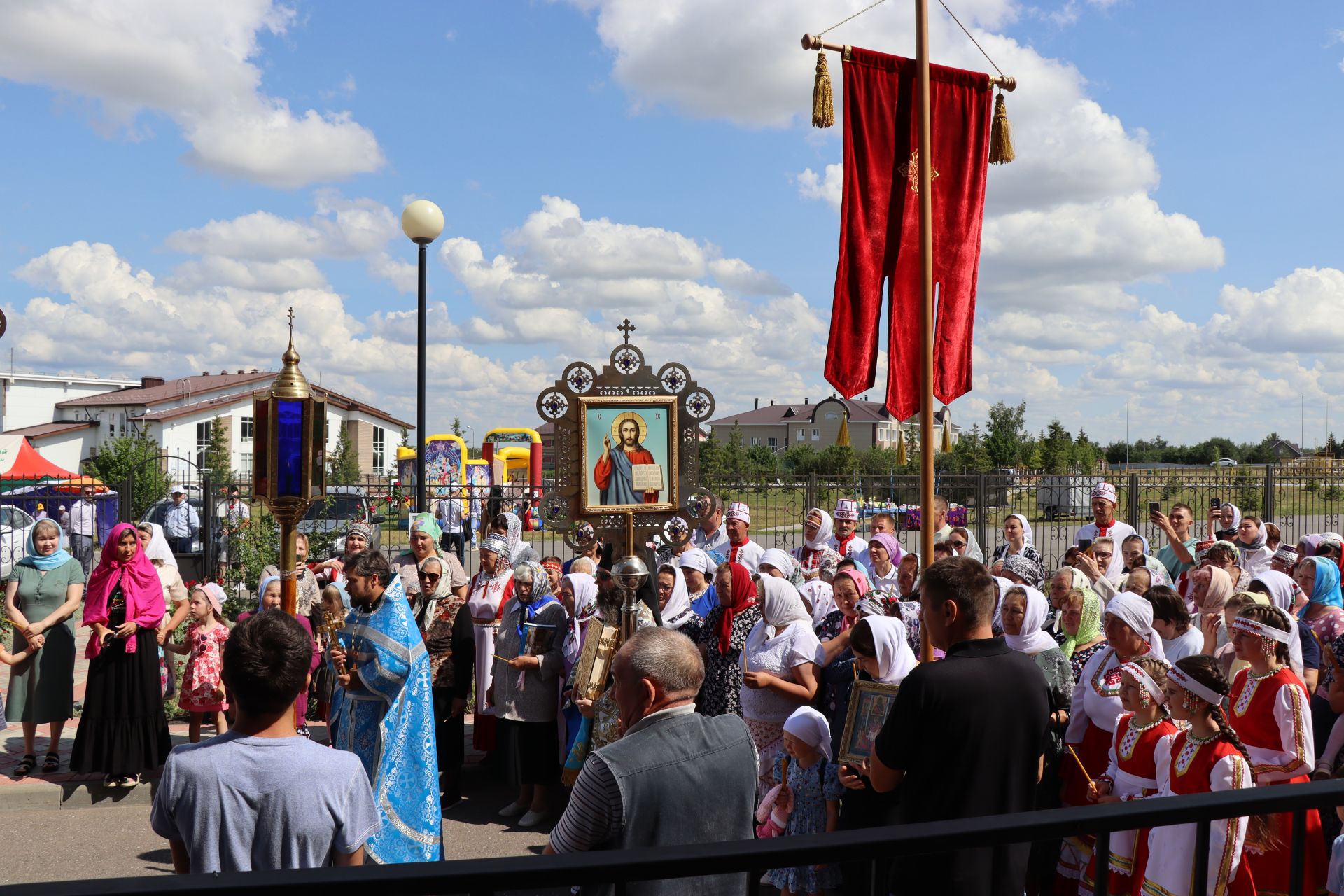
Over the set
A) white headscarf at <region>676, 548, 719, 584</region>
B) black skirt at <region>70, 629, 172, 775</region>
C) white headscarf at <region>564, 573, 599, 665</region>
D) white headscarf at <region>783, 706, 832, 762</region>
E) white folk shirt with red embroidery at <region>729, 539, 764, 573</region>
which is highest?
white headscarf at <region>676, 548, 719, 584</region>

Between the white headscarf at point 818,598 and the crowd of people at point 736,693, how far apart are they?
0.02 metres

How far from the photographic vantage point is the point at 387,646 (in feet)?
17.2

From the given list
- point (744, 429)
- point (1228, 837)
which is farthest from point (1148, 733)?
point (744, 429)

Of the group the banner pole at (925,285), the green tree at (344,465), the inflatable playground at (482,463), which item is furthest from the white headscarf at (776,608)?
the green tree at (344,465)

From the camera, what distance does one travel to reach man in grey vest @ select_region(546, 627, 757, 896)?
106 inches

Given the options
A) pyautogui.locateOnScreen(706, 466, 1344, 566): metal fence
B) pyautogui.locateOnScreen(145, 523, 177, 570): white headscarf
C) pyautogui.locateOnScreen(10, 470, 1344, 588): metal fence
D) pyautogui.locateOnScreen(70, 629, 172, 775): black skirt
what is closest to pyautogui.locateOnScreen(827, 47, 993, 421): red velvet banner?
pyautogui.locateOnScreen(70, 629, 172, 775): black skirt

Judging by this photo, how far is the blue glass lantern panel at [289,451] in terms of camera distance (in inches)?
206

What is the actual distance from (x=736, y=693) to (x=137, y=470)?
1915 cm

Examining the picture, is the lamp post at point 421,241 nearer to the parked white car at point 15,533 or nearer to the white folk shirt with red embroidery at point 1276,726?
the white folk shirt with red embroidery at point 1276,726

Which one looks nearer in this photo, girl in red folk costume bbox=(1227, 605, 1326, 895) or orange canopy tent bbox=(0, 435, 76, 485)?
girl in red folk costume bbox=(1227, 605, 1326, 895)

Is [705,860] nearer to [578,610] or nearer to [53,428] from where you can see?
[578,610]

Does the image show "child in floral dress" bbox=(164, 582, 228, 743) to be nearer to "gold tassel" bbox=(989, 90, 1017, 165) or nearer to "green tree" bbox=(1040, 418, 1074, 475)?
"gold tassel" bbox=(989, 90, 1017, 165)

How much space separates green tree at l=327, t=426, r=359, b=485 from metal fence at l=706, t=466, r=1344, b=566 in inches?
468

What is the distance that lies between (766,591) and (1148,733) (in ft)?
6.36
